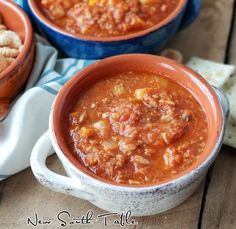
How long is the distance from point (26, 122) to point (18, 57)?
8.2 inches

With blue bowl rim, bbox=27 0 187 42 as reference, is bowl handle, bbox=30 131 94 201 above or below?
below

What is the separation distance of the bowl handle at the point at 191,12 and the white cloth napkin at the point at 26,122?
521mm

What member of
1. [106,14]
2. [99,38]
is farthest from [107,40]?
[106,14]

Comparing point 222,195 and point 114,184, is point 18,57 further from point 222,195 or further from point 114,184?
point 222,195

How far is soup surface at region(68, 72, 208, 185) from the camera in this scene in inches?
53.8

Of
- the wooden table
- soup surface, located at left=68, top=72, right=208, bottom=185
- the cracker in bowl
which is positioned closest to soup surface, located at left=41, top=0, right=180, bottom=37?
the cracker in bowl

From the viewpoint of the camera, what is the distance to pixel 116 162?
4.49ft

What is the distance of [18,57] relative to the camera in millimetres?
1656

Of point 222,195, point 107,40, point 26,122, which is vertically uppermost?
point 107,40

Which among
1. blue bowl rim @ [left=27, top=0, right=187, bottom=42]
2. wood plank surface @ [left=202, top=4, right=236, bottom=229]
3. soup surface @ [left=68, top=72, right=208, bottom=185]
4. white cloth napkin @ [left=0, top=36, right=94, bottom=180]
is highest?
blue bowl rim @ [left=27, top=0, right=187, bottom=42]

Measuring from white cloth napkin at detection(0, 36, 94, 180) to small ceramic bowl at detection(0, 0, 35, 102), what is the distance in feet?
0.13

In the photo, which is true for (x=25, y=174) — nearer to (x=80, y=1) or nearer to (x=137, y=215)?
(x=137, y=215)

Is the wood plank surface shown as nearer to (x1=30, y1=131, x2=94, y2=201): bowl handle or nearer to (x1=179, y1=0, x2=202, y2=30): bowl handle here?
(x1=30, y1=131, x2=94, y2=201): bowl handle

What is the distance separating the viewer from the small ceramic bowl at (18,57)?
1.64 meters
